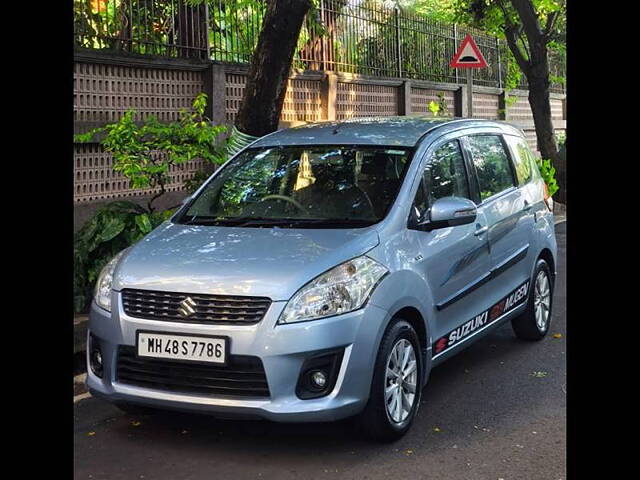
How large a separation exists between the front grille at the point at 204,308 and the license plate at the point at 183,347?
0.09 metres

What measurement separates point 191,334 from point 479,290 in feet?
7.38

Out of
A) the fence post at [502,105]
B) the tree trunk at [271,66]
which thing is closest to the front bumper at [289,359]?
the tree trunk at [271,66]

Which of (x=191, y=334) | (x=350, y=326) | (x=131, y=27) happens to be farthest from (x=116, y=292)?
(x=131, y=27)

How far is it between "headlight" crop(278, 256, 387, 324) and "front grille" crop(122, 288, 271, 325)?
152 millimetres

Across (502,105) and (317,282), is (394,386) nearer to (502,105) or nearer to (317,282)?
(317,282)

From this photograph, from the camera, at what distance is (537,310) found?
7.36 m

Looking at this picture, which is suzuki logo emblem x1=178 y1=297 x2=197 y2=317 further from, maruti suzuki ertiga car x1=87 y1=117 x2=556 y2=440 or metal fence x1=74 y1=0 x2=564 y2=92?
metal fence x1=74 y1=0 x2=564 y2=92

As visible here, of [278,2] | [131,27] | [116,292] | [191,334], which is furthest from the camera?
[131,27]

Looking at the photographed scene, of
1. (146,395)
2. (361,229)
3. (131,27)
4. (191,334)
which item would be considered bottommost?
(146,395)

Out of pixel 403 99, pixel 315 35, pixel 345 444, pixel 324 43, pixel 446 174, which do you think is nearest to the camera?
pixel 345 444

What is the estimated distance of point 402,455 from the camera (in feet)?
16.0

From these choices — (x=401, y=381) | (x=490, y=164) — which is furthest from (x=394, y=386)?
(x=490, y=164)

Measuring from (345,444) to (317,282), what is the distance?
37.4 inches
